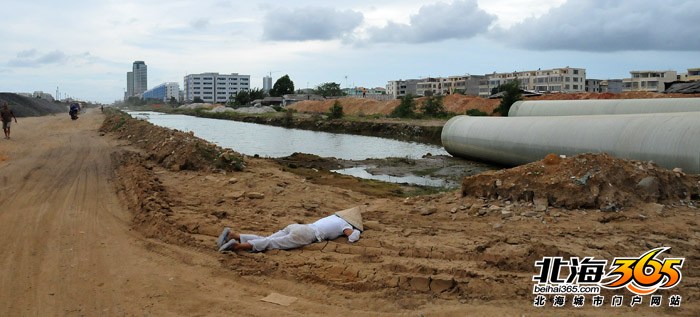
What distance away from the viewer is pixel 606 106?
17609mm

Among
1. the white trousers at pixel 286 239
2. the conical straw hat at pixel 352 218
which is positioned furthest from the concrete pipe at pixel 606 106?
the white trousers at pixel 286 239

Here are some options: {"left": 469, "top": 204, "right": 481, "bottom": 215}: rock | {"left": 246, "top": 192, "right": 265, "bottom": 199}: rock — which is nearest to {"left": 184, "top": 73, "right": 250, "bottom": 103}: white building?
{"left": 246, "top": 192, "right": 265, "bottom": 199}: rock

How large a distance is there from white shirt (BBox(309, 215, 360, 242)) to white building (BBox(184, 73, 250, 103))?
544ft

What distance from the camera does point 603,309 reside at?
168 inches

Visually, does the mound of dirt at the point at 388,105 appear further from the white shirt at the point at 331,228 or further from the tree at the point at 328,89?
the white shirt at the point at 331,228

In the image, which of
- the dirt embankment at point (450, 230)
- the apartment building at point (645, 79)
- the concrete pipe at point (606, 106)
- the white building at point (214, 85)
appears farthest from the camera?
the white building at point (214, 85)

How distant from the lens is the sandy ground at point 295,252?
4.53 meters

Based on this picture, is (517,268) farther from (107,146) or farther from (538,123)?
(107,146)

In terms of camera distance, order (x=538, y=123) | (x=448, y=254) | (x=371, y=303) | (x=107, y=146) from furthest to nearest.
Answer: (x=107, y=146) → (x=538, y=123) → (x=448, y=254) → (x=371, y=303)

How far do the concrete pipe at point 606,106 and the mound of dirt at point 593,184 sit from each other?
8.58 m

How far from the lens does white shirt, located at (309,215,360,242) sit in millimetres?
6383

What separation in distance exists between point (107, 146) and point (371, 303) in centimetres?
1593

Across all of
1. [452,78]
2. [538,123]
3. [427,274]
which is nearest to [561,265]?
[427,274]

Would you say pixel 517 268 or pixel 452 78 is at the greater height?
pixel 452 78
